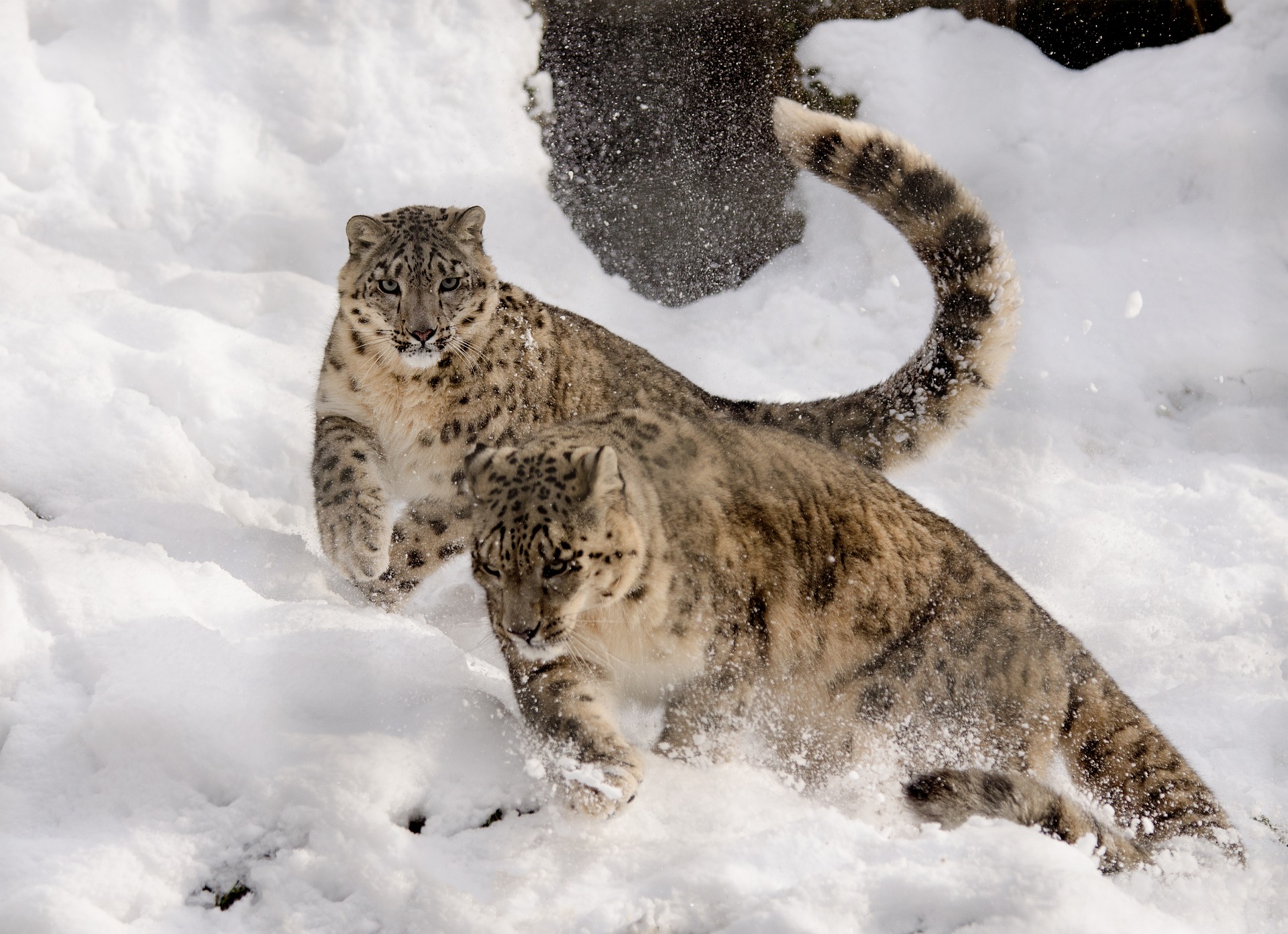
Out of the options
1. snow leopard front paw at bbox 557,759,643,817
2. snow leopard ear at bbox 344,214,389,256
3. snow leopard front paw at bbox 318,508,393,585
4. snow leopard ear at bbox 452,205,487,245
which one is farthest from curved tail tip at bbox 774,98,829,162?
snow leopard front paw at bbox 557,759,643,817

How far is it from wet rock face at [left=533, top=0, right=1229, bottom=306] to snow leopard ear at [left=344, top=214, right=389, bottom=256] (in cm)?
324

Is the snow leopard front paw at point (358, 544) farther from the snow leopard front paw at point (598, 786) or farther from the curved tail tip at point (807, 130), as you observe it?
the curved tail tip at point (807, 130)

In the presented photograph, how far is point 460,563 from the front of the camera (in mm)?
5504

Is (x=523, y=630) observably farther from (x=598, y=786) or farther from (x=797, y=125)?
(x=797, y=125)

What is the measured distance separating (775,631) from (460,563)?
7.12 ft

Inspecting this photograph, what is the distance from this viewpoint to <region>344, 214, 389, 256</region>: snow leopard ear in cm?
487

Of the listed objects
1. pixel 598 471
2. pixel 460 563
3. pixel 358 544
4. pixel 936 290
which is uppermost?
pixel 598 471

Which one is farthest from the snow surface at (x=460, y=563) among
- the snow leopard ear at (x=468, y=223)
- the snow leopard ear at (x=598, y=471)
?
the snow leopard ear at (x=468, y=223)

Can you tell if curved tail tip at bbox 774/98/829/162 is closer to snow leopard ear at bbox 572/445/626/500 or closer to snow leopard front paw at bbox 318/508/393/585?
snow leopard ear at bbox 572/445/626/500

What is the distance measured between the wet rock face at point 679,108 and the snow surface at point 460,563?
0.66 ft

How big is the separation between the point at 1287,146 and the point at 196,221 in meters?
7.14

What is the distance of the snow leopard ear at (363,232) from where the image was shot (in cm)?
487

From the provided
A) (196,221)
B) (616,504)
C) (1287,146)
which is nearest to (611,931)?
(616,504)

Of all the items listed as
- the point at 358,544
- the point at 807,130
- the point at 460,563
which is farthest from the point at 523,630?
the point at 807,130
